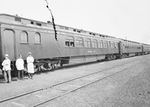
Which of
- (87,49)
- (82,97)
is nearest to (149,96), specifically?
(82,97)

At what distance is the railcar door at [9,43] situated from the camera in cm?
859

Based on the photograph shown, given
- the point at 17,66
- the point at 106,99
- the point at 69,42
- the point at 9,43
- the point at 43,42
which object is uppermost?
the point at 69,42

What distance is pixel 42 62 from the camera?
11.0 metres

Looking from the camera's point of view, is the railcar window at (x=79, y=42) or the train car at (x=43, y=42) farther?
the railcar window at (x=79, y=42)

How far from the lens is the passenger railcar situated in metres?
8.88

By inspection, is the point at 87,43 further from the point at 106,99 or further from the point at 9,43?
the point at 106,99

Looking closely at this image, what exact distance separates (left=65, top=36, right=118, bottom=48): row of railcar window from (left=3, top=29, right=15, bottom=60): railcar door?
5.17m

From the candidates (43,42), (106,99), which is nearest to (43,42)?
(43,42)

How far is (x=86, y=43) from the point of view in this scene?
52.9ft

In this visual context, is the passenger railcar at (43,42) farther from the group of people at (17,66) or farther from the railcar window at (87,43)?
the group of people at (17,66)

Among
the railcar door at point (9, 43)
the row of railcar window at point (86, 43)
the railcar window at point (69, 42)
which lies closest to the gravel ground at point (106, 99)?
the railcar door at point (9, 43)

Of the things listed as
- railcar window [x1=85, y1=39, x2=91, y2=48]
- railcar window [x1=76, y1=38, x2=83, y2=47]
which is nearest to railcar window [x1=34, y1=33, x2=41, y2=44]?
railcar window [x1=76, y1=38, x2=83, y2=47]

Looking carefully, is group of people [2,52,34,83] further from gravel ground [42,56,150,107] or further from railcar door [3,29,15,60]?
gravel ground [42,56,150,107]

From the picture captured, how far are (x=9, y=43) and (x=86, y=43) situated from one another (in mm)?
8999
